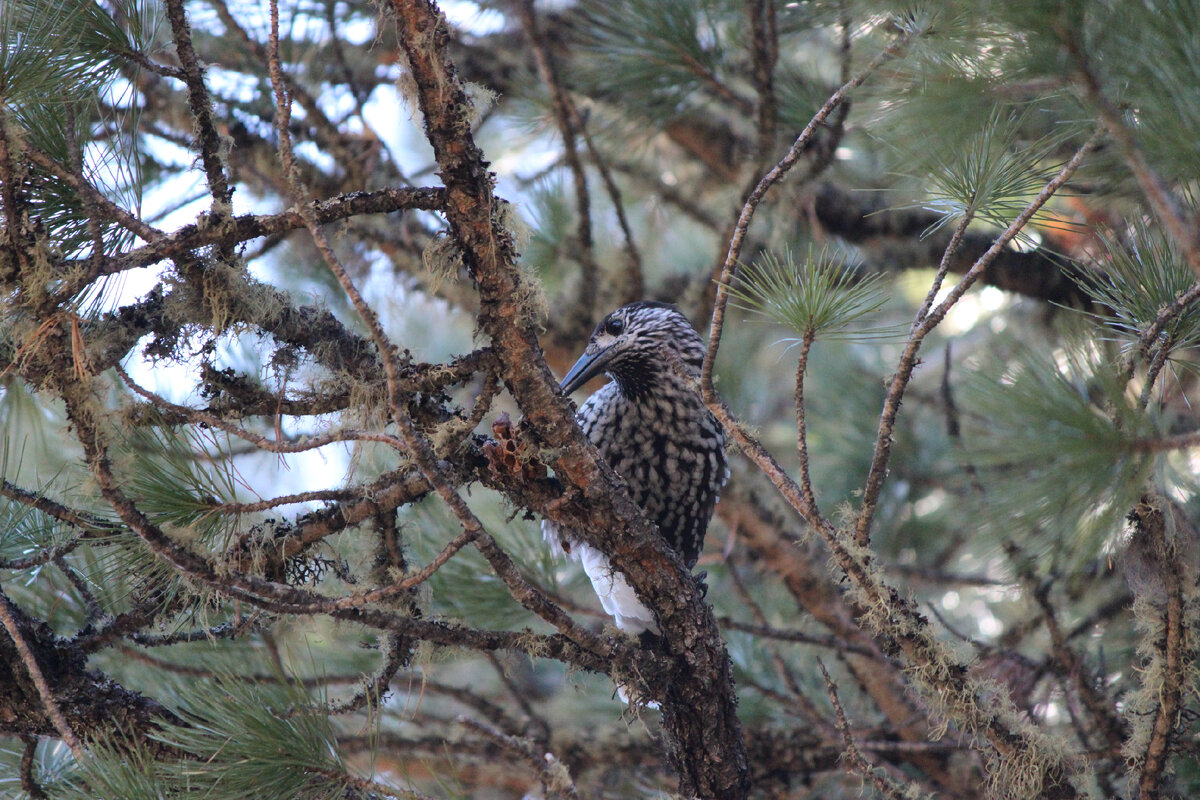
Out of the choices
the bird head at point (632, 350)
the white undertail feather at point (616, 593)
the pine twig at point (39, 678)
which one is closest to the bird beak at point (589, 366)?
the bird head at point (632, 350)

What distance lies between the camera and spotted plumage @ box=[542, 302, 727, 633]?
2281 millimetres

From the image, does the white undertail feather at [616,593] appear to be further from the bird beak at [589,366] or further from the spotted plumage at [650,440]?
the bird beak at [589,366]

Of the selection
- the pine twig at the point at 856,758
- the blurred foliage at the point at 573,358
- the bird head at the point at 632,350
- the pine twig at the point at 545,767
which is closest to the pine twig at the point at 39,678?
the blurred foliage at the point at 573,358

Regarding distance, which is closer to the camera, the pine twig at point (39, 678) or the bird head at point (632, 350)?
the pine twig at point (39, 678)

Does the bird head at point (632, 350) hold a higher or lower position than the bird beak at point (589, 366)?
higher

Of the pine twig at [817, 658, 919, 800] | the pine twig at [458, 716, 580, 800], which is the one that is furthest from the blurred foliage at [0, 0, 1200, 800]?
the pine twig at [817, 658, 919, 800]

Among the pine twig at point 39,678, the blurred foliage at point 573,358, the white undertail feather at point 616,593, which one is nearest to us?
the blurred foliage at point 573,358

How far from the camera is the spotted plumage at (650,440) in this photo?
2.28 meters

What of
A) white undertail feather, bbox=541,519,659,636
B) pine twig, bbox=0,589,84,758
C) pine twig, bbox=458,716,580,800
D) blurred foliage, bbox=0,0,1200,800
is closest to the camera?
blurred foliage, bbox=0,0,1200,800

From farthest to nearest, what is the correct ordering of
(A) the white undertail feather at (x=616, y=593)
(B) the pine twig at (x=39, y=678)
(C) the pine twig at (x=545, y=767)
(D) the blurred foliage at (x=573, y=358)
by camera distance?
(A) the white undertail feather at (x=616, y=593) < (C) the pine twig at (x=545, y=767) < (B) the pine twig at (x=39, y=678) < (D) the blurred foliage at (x=573, y=358)

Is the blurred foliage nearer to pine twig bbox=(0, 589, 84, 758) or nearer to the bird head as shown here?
pine twig bbox=(0, 589, 84, 758)

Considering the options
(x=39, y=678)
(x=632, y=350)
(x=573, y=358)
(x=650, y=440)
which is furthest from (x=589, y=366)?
(x=39, y=678)

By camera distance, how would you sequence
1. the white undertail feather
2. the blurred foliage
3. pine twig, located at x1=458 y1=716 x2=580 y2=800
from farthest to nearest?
the white undertail feather → pine twig, located at x1=458 y1=716 x2=580 y2=800 → the blurred foliage

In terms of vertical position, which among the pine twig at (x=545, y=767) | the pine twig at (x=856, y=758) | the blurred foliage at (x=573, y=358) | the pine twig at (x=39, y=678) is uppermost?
the blurred foliage at (x=573, y=358)
